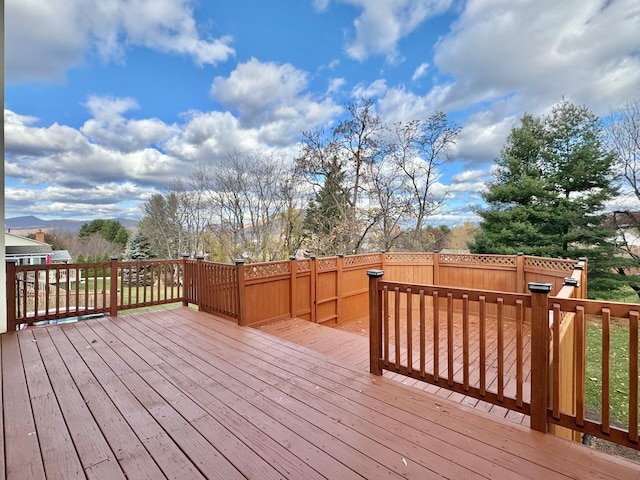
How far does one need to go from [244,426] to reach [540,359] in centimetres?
199

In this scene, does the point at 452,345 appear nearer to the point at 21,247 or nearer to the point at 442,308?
the point at 442,308

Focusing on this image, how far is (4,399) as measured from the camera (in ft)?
7.41

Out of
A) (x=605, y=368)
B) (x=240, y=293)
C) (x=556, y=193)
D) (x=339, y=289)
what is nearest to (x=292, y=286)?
(x=240, y=293)

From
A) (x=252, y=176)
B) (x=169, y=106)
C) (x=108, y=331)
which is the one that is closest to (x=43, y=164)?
(x=169, y=106)

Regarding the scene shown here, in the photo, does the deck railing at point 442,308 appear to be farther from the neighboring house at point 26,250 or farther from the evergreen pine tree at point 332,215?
the evergreen pine tree at point 332,215

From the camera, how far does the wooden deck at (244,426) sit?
1545 mm

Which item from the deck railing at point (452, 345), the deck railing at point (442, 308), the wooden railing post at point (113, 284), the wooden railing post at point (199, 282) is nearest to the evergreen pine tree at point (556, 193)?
the deck railing at point (442, 308)

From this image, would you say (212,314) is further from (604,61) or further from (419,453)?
(604,61)

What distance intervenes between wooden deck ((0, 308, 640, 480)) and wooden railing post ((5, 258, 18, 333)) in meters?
1.18

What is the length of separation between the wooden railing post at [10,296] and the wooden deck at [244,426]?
1177mm

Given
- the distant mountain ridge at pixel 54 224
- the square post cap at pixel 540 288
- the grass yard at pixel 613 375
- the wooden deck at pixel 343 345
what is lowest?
the grass yard at pixel 613 375

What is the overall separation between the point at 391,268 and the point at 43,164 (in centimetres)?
1533

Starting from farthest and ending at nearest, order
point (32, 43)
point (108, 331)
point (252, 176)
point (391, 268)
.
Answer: point (252, 176), point (391, 268), point (32, 43), point (108, 331)

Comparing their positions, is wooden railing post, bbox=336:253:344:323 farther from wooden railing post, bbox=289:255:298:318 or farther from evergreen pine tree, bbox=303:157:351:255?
evergreen pine tree, bbox=303:157:351:255
